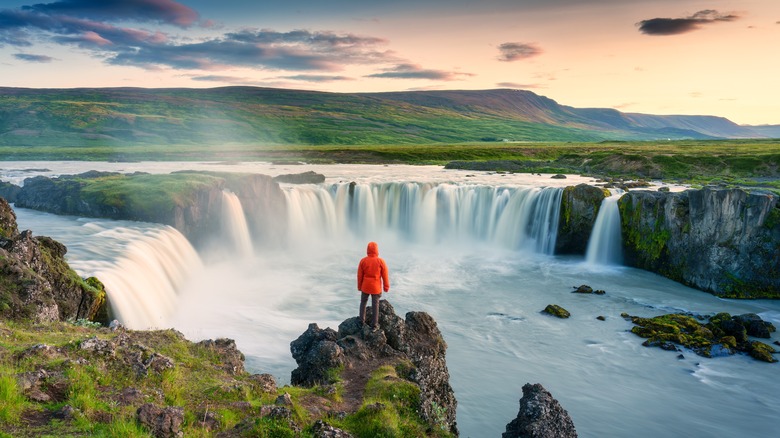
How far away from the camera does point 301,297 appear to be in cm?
Answer: 2953

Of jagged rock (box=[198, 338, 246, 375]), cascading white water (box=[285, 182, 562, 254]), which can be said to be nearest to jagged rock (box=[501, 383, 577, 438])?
jagged rock (box=[198, 338, 246, 375])

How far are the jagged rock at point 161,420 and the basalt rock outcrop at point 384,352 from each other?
4424 mm

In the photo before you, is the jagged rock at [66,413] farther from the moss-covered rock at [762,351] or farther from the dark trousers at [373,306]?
the moss-covered rock at [762,351]

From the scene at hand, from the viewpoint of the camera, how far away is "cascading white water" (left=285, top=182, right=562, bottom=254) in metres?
42.2

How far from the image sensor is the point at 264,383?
38.6ft

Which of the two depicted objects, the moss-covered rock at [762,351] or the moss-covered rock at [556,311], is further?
the moss-covered rock at [556,311]

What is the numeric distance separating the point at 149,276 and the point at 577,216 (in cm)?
2869

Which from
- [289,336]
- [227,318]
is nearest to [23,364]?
[289,336]

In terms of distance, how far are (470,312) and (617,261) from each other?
Result: 14.7 meters

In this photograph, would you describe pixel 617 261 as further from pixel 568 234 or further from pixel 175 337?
pixel 175 337

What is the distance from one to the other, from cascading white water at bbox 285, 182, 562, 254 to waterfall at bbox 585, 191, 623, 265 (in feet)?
12.8

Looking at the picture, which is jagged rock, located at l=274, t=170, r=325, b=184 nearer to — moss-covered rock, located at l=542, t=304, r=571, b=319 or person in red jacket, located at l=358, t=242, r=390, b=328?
moss-covered rock, located at l=542, t=304, r=571, b=319

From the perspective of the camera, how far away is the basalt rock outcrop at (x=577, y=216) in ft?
125

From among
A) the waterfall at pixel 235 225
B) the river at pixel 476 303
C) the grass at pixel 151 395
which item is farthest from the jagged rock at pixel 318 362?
the waterfall at pixel 235 225
